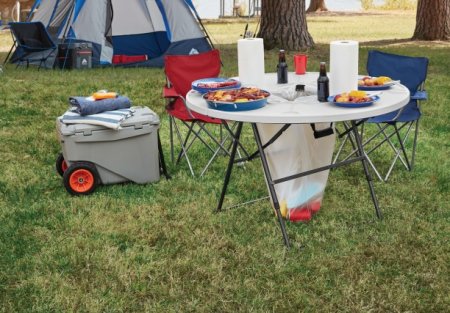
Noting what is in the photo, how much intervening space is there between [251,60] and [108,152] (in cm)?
105

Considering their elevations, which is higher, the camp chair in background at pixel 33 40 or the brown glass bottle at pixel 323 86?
the brown glass bottle at pixel 323 86

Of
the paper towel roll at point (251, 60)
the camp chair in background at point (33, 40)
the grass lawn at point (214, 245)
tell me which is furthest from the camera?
the camp chair in background at point (33, 40)

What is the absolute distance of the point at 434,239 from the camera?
325cm

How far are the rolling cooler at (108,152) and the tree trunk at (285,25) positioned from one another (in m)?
6.62

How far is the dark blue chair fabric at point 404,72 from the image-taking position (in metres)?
4.16

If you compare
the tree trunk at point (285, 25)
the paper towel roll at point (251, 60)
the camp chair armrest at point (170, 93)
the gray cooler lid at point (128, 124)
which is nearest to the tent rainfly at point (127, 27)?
the tree trunk at point (285, 25)

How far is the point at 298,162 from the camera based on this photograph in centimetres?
342

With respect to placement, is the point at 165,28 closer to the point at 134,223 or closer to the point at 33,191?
the point at 33,191

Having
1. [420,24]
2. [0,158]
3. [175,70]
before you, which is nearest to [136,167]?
[175,70]

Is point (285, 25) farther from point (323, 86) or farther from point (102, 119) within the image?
point (323, 86)

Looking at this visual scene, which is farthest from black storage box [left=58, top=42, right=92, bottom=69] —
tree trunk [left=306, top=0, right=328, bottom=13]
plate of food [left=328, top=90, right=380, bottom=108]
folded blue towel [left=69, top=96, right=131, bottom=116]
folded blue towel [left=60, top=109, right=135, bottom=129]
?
tree trunk [left=306, top=0, right=328, bottom=13]

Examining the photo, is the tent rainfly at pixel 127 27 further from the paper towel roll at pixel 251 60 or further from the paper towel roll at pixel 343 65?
the paper towel roll at pixel 343 65

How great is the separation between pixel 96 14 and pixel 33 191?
17.2ft

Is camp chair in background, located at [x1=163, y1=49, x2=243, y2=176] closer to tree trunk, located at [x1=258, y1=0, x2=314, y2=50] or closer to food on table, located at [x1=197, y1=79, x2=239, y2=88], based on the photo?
food on table, located at [x1=197, y1=79, x2=239, y2=88]
